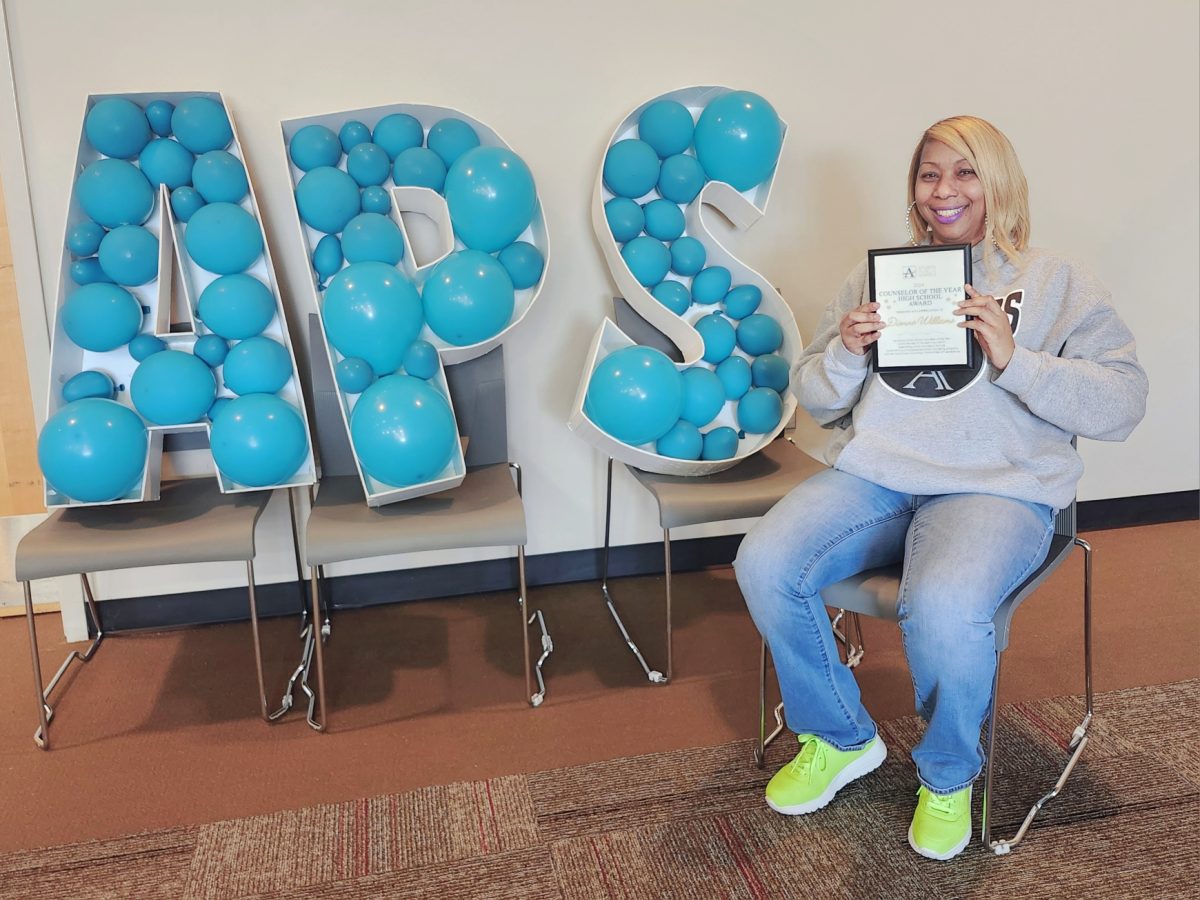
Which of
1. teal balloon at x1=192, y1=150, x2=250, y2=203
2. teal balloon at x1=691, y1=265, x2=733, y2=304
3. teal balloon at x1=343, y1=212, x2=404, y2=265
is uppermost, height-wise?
teal balloon at x1=192, y1=150, x2=250, y2=203

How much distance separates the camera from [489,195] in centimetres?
223

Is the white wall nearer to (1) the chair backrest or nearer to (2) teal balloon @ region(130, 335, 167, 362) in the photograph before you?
(1) the chair backrest

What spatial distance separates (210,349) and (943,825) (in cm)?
195

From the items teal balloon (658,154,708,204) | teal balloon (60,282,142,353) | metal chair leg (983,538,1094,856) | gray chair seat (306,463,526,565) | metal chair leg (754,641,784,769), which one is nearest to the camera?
metal chair leg (983,538,1094,856)

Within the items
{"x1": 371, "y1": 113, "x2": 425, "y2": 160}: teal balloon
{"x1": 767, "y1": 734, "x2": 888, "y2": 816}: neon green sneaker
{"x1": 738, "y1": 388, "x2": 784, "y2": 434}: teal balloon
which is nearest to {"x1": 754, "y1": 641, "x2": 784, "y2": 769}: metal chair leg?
{"x1": 767, "y1": 734, "x2": 888, "y2": 816}: neon green sneaker

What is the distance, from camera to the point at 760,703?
77.5 inches

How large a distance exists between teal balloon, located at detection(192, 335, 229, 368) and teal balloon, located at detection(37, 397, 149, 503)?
0.23 metres

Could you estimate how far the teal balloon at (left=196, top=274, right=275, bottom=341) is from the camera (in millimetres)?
2234

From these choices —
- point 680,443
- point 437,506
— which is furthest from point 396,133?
point 680,443

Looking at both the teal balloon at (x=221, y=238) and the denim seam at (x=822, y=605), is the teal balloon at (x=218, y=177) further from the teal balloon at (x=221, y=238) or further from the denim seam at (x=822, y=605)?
the denim seam at (x=822, y=605)

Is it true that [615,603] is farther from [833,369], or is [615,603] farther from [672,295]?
[833,369]

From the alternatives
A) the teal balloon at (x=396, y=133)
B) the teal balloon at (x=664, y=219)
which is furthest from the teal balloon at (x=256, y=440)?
the teal balloon at (x=664, y=219)

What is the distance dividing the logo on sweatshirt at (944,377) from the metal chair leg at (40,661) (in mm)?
1912

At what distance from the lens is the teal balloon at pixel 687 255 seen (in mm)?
2518
